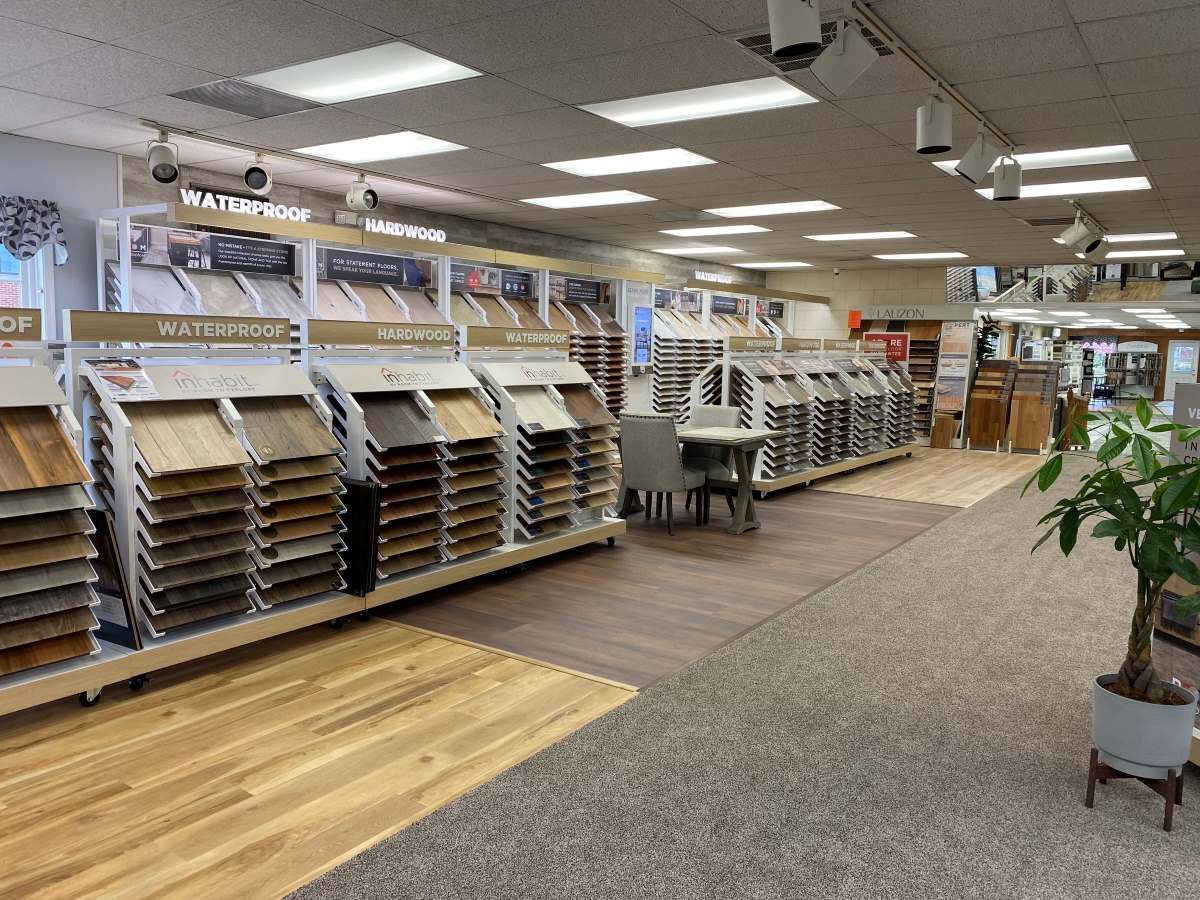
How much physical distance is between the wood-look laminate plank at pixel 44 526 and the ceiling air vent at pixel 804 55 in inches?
136

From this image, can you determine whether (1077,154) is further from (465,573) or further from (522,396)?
(465,573)

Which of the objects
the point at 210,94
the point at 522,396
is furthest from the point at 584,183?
the point at 210,94

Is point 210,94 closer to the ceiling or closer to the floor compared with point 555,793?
closer to the ceiling

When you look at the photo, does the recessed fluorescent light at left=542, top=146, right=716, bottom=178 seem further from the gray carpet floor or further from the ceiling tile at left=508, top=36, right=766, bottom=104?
the gray carpet floor

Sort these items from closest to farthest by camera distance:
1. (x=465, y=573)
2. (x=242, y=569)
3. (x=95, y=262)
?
(x=242, y=569) → (x=465, y=573) → (x=95, y=262)

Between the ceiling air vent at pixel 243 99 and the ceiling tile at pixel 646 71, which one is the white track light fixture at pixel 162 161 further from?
the ceiling tile at pixel 646 71

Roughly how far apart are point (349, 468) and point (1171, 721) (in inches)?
144

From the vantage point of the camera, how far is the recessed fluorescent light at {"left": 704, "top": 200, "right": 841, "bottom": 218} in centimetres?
861

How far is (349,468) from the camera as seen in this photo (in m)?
4.56

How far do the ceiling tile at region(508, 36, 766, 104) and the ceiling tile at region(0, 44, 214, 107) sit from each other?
184cm

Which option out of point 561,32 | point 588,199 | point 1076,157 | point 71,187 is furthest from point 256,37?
point 1076,157

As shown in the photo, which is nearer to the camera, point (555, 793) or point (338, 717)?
point (555, 793)

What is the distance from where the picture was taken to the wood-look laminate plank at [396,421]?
4590 millimetres

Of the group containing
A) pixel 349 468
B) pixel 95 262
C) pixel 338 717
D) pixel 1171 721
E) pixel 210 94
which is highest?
pixel 210 94
